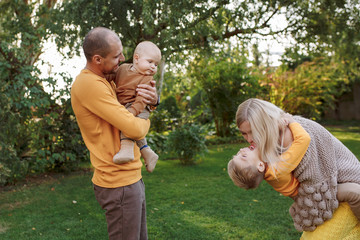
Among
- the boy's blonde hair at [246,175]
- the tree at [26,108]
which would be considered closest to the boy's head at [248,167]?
the boy's blonde hair at [246,175]

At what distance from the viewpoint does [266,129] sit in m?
1.87

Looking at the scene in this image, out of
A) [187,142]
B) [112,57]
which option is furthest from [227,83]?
[112,57]

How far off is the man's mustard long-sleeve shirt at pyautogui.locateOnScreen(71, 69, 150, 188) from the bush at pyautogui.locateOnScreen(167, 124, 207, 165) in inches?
219

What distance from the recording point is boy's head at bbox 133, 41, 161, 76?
198 centimetres

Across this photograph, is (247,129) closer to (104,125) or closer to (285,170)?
(285,170)

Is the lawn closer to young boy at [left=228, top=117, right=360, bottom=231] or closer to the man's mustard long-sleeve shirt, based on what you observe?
young boy at [left=228, top=117, right=360, bottom=231]

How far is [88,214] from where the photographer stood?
15.2 feet

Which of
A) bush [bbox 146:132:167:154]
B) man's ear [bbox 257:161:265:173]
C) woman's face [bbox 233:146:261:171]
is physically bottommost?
bush [bbox 146:132:167:154]

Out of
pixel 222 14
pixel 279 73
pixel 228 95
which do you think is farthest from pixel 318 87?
pixel 222 14

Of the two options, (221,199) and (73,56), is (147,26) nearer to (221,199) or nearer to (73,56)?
(73,56)

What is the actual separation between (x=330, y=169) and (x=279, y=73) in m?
10.9

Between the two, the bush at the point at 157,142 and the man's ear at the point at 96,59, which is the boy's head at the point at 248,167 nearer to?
the man's ear at the point at 96,59

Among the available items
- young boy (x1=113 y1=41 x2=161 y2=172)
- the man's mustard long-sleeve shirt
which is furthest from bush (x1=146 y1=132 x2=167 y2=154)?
the man's mustard long-sleeve shirt

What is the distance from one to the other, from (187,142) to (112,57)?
577 cm
